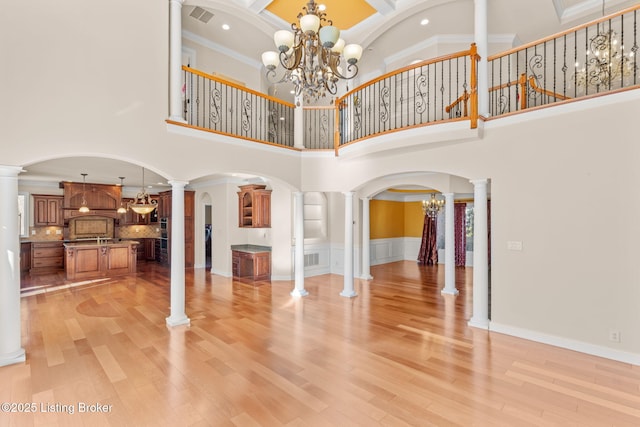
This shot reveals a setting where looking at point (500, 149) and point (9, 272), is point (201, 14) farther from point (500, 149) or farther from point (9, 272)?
point (500, 149)

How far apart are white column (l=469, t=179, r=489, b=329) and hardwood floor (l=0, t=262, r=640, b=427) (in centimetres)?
28

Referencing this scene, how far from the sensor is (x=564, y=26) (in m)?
6.45

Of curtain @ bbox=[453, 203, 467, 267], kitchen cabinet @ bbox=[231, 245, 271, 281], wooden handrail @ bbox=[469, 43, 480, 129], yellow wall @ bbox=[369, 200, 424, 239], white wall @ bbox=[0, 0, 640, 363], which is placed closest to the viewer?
white wall @ bbox=[0, 0, 640, 363]

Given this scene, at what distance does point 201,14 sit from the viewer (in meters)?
6.18

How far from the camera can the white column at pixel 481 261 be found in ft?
15.6

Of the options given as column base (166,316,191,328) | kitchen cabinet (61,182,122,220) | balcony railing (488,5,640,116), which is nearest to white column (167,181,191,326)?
column base (166,316,191,328)

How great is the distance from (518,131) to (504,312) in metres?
2.62

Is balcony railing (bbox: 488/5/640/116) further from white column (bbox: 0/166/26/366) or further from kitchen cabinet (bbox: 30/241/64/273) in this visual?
kitchen cabinet (bbox: 30/241/64/273)

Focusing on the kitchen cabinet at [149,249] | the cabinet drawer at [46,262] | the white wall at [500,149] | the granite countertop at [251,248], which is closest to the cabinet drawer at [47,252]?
the cabinet drawer at [46,262]

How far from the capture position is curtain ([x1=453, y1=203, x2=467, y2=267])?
10.8 meters

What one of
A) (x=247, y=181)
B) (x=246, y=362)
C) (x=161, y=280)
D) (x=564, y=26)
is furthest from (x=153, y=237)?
(x=564, y=26)

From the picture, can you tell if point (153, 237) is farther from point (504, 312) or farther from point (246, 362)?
point (504, 312)

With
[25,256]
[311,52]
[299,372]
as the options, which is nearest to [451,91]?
[311,52]

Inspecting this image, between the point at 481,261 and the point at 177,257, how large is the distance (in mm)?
4799
